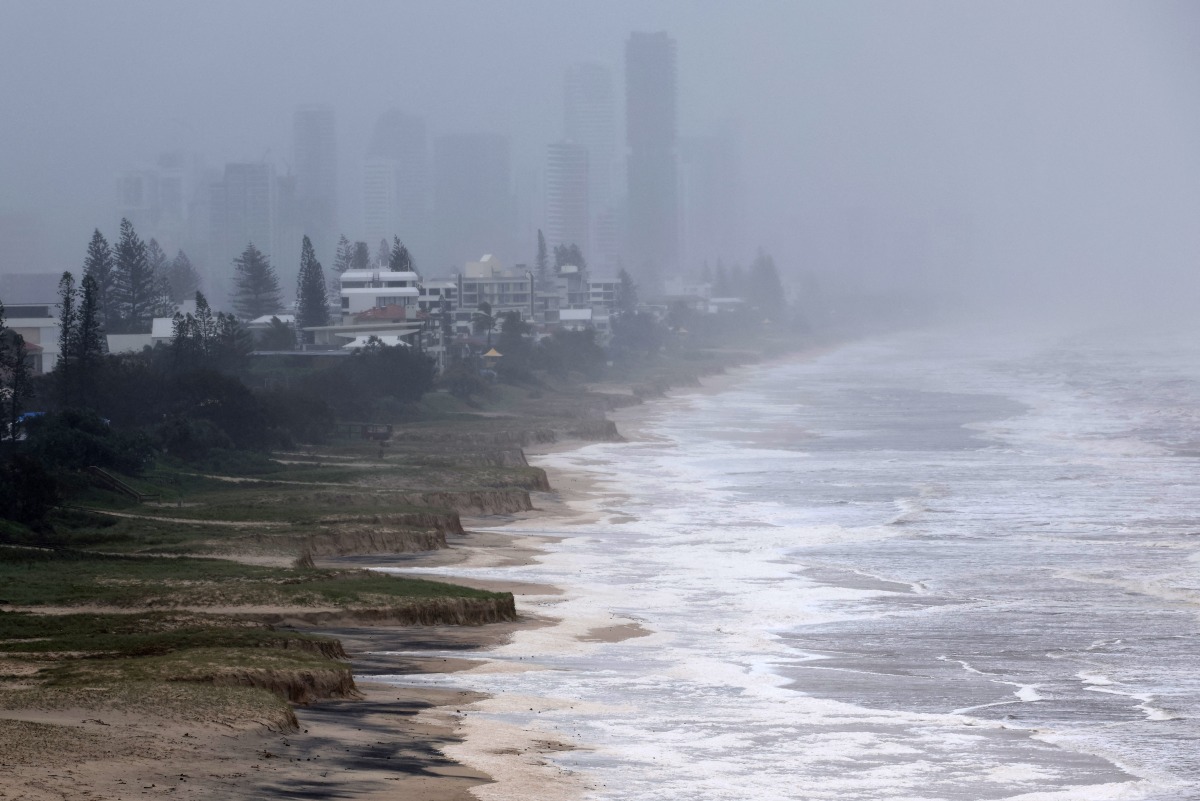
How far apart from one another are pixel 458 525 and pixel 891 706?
24129 millimetres

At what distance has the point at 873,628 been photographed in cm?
3058

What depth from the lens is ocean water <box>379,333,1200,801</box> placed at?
20203mm

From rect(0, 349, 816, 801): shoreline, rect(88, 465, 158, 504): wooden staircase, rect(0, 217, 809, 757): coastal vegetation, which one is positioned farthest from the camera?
rect(88, 465, 158, 504): wooden staircase

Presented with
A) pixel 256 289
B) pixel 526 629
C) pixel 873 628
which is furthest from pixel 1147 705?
pixel 256 289

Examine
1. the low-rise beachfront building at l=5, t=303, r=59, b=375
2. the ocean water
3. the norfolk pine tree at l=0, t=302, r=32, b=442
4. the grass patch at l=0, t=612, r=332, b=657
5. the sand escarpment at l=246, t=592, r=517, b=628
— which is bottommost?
the ocean water

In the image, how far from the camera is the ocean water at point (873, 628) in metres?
20.2

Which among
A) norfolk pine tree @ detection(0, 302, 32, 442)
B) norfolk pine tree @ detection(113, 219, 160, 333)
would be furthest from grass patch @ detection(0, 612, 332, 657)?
norfolk pine tree @ detection(113, 219, 160, 333)

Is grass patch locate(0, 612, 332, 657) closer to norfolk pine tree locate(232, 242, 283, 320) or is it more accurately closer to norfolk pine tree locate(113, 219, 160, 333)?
norfolk pine tree locate(113, 219, 160, 333)

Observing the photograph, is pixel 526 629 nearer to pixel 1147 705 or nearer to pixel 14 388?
pixel 1147 705

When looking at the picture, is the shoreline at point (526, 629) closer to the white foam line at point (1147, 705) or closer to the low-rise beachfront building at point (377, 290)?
the white foam line at point (1147, 705)

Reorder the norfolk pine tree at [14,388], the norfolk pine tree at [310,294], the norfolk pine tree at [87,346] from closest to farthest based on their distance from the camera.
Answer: the norfolk pine tree at [14,388], the norfolk pine tree at [87,346], the norfolk pine tree at [310,294]

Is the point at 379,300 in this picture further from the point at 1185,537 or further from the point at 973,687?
the point at 973,687

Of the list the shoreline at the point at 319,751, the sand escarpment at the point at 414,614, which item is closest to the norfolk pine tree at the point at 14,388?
the sand escarpment at the point at 414,614

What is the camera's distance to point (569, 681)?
2522cm
